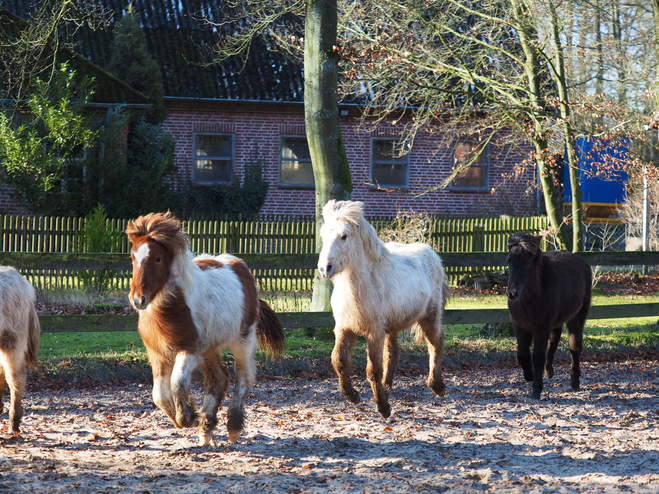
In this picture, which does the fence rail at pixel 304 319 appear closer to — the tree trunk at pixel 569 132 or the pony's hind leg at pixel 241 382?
the tree trunk at pixel 569 132

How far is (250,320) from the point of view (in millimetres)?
5723

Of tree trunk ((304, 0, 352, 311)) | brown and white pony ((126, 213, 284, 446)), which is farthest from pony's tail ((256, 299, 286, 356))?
tree trunk ((304, 0, 352, 311))

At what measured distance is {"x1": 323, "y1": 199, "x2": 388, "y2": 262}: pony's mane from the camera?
5.69 meters

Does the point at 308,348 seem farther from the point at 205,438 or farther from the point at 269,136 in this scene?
the point at 269,136

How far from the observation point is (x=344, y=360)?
19.1ft

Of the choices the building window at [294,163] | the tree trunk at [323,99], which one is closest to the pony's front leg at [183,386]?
the tree trunk at [323,99]

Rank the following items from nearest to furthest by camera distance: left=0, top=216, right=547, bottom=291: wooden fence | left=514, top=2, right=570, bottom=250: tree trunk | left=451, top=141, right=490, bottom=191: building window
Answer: left=514, top=2, right=570, bottom=250: tree trunk
left=0, top=216, right=547, bottom=291: wooden fence
left=451, top=141, right=490, bottom=191: building window

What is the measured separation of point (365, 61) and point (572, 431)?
813cm

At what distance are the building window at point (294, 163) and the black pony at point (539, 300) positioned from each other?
14.5 meters

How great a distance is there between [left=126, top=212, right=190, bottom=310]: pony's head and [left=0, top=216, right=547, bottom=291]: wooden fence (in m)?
8.31

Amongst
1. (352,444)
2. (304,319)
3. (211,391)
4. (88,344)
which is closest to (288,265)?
(304,319)

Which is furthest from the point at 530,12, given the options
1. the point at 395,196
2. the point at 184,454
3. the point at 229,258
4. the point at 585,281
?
the point at 395,196

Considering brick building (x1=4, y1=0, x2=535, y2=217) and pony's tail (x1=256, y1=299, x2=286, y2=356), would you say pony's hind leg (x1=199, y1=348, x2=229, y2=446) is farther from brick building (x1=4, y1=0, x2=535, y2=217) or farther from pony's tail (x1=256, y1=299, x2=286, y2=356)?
brick building (x1=4, y1=0, x2=535, y2=217)

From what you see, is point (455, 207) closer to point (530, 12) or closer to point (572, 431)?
point (530, 12)
